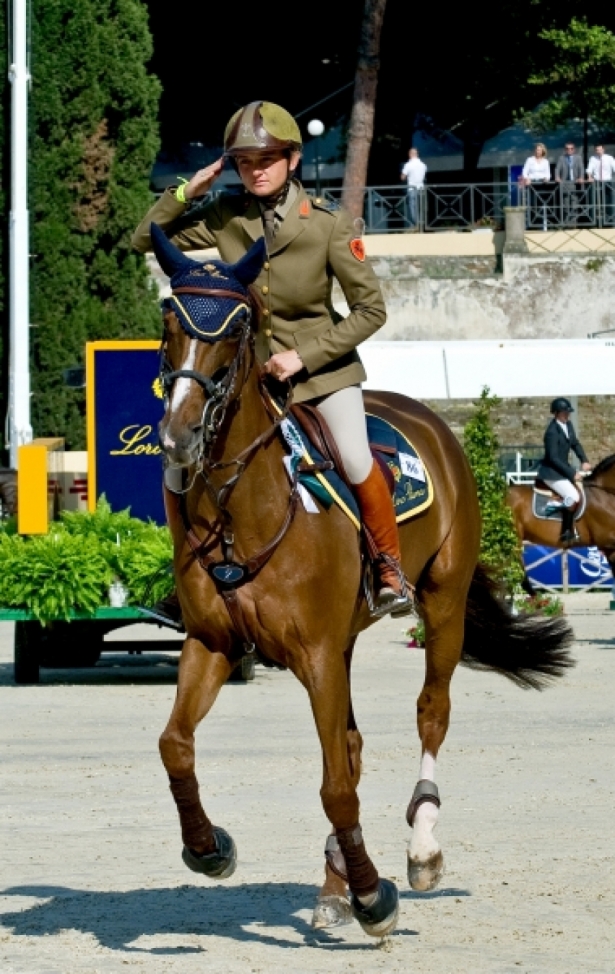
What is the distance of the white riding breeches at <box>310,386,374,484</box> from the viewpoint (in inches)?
306

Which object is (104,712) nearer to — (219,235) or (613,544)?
(219,235)

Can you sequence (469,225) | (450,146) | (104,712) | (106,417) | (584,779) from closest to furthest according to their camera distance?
(584,779) → (104,712) → (106,417) → (469,225) → (450,146)

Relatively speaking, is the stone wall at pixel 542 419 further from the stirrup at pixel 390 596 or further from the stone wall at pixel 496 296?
the stirrup at pixel 390 596

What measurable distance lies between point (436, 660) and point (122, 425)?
380 inches

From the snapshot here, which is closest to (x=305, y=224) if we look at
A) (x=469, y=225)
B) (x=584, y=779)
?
(x=584, y=779)

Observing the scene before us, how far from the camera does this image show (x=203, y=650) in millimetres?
7414

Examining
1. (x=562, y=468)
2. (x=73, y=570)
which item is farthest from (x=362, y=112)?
(x=73, y=570)

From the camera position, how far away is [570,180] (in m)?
39.7

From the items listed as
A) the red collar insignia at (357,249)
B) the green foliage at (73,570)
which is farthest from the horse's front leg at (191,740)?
the green foliage at (73,570)

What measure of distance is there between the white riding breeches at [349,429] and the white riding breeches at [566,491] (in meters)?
16.6

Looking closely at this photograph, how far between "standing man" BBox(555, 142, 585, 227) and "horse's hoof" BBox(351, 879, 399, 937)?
32.8 meters

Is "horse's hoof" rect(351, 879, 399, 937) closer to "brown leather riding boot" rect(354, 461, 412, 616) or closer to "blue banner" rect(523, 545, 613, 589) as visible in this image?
"brown leather riding boot" rect(354, 461, 412, 616)

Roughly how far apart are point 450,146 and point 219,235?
4017 cm

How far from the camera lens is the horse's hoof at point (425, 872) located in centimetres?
807
